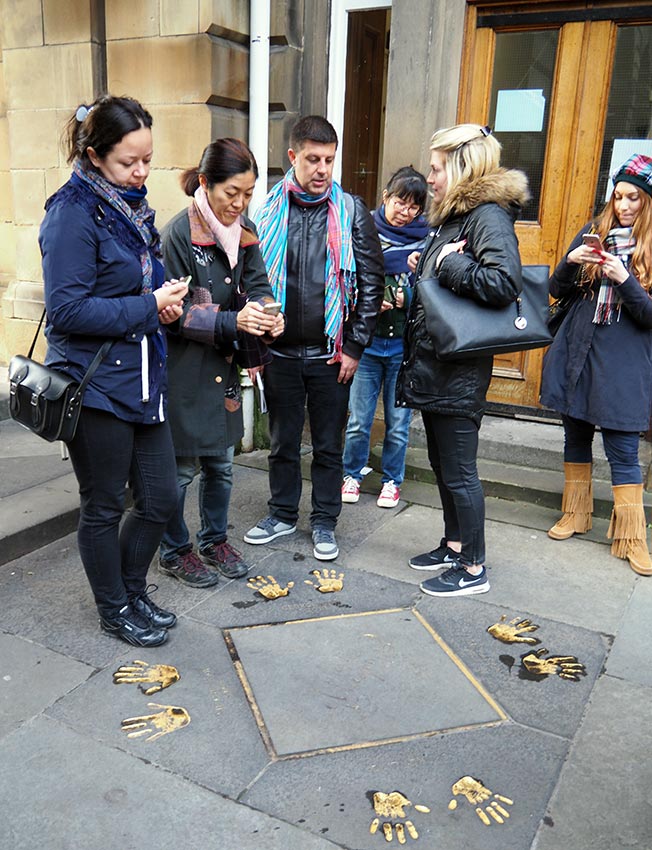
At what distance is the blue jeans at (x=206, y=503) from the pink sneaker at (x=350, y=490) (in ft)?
3.61

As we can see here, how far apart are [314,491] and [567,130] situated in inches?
109

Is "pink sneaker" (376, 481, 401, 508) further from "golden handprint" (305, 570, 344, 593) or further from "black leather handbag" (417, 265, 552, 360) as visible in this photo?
"black leather handbag" (417, 265, 552, 360)

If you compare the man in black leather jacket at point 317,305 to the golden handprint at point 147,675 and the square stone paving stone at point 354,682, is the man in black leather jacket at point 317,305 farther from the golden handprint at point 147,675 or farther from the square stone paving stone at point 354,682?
the golden handprint at point 147,675

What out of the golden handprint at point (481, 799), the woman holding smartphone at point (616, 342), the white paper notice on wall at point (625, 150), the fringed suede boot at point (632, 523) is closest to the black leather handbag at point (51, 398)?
the golden handprint at point (481, 799)

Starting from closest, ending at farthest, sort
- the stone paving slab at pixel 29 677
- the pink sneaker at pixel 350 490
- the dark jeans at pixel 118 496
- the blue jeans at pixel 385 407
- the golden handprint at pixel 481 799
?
the golden handprint at pixel 481 799, the stone paving slab at pixel 29 677, the dark jeans at pixel 118 496, the blue jeans at pixel 385 407, the pink sneaker at pixel 350 490

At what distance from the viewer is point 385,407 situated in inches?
181

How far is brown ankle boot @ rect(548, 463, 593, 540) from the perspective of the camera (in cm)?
410

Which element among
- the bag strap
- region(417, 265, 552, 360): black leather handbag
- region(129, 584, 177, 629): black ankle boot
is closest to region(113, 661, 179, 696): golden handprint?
region(129, 584, 177, 629): black ankle boot

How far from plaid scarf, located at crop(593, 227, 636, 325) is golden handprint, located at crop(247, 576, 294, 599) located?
6.41 feet

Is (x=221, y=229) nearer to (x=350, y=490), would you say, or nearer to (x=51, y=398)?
(x=51, y=398)

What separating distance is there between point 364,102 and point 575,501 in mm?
3139

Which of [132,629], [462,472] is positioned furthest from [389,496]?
[132,629]

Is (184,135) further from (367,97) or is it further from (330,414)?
(330,414)

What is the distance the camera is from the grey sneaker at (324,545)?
3809 mm
